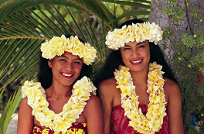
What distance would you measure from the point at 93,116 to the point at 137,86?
1.52ft

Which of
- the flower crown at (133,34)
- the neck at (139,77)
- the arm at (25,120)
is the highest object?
the flower crown at (133,34)

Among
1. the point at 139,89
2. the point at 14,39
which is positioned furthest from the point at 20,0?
the point at 139,89

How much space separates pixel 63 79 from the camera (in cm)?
290

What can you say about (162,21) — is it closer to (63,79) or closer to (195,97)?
(195,97)

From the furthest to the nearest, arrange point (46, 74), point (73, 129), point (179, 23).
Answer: point (179, 23) < point (46, 74) < point (73, 129)

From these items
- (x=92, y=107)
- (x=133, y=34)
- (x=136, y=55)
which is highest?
(x=133, y=34)

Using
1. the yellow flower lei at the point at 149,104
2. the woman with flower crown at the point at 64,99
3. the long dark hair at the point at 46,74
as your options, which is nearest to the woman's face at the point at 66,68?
the woman with flower crown at the point at 64,99

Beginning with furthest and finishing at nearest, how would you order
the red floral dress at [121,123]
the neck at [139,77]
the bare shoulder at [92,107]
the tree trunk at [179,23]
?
the tree trunk at [179,23] < the neck at [139,77] < the red floral dress at [121,123] < the bare shoulder at [92,107]

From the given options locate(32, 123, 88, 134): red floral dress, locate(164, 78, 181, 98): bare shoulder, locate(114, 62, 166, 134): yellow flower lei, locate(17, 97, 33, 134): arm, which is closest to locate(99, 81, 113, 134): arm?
locate(114, 62, 166, 134): yellow flower lei

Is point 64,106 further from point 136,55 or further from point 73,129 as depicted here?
point 136,55

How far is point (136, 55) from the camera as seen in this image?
296 centimetres

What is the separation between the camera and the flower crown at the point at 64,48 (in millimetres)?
2859

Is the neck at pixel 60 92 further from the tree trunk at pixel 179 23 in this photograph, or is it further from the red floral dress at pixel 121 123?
the tree trunk at pixel 179 23

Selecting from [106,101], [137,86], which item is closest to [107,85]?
[106,101]
